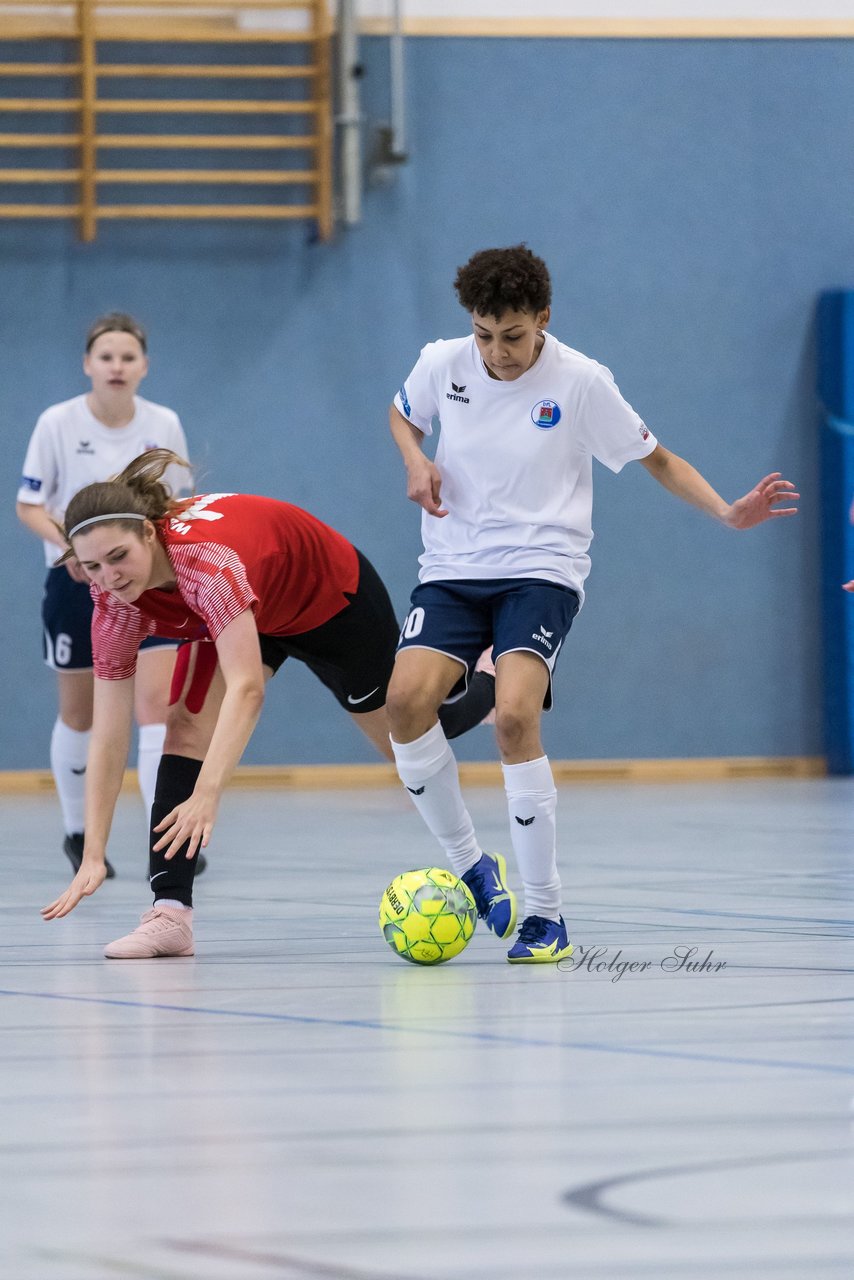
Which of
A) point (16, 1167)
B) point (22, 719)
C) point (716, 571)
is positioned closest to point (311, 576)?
point (16, 1167)

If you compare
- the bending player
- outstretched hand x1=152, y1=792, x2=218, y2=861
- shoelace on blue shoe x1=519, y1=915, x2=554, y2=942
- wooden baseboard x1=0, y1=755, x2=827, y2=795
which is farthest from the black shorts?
wooden baseboard x1=0, y1=755, x2=827, y2=795

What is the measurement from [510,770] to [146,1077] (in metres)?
1.23

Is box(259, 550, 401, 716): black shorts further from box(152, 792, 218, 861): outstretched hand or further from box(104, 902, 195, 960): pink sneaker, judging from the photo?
box(152, 792, 218, 861): outstretched hand

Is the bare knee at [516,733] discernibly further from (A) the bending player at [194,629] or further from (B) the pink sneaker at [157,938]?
(B) the pink sneaker at [157,938]

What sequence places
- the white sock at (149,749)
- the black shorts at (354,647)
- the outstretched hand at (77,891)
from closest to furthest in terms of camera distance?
the outstretched hand at (77,891), the black shorts at (354,647), the white sock at (149,749)

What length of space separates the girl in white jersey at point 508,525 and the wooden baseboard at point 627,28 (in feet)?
19.4

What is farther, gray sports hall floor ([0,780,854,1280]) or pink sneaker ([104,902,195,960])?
pink sneaker ([104,902,195,960])

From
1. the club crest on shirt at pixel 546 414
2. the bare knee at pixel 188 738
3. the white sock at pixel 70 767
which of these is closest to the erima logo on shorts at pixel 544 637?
the club crest on shirt at pixel 546 414

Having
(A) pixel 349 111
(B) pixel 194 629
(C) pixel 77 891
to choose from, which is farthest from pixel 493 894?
(A) pixel 349 111

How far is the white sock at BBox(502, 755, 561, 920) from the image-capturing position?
11.2 feet

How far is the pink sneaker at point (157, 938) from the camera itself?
Answer: 351cm

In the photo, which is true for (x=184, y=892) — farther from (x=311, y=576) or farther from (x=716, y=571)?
(x=716, y=571)

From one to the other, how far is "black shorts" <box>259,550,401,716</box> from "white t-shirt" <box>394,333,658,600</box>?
1.06 ft

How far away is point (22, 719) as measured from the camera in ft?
29.3
